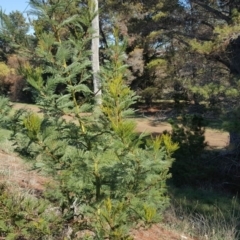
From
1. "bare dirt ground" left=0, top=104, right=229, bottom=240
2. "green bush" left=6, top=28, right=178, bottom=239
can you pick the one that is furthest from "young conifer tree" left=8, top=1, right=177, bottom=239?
"bare dirt ground" left=0, top=104, right=229, bottom=240

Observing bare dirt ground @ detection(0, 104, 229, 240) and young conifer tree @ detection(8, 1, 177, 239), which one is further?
bare dirt ground @ detection(0, 104, 229, 240)

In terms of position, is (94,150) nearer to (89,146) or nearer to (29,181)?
(89,146)

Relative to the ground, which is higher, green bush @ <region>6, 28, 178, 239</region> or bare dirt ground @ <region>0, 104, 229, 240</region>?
green bush @ <region>6, 28, 178, 239</region>

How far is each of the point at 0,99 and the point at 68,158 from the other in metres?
0.66

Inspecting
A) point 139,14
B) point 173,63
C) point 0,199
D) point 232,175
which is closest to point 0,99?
point 0,199

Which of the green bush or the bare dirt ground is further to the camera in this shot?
the bare dirt ground

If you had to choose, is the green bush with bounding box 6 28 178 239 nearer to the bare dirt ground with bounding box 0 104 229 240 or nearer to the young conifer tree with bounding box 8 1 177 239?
the young conifer tree with bounding box 8 1 177 239

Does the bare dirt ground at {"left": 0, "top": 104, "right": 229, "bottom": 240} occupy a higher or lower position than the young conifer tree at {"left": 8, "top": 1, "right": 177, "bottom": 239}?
lower

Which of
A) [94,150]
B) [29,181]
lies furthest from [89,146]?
[29,181]

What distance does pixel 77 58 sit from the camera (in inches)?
111

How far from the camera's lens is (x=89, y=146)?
280 cm

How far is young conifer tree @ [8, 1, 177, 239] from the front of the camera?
2.47m

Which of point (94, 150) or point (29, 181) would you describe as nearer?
point (94, 150)

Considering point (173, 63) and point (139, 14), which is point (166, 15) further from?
point (173, 63)
